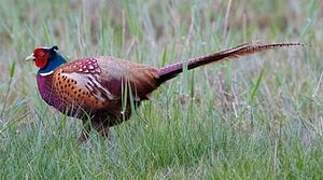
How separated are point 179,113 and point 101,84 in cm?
44

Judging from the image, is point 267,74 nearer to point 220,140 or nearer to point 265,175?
point 220,140

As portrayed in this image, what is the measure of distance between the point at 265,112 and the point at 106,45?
1.06m

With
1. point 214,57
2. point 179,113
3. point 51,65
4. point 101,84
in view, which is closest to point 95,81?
point 101,84

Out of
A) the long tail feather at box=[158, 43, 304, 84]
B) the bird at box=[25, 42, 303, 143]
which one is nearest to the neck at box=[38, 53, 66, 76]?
the bird at box=[25, 42, 303, 143]

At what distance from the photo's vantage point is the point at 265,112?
5.51 meters

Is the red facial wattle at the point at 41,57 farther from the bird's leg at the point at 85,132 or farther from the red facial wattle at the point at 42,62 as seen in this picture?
the bird's leg at the point at 85,132

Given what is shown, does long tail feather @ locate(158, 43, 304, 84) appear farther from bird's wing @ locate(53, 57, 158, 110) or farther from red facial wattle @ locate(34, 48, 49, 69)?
red facial wattle @ locate(34, 48, 49, 69)

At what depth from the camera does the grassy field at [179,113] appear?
4.47 meters

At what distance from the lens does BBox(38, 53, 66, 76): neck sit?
5.05 m

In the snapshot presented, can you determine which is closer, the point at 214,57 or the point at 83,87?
the point at 83,87

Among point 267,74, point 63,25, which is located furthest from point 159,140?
point 63,25

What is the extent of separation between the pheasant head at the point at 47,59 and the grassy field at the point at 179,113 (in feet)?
0.82

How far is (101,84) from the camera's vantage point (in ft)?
16.1

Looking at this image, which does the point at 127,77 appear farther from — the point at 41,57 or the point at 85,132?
the point at 41,57
